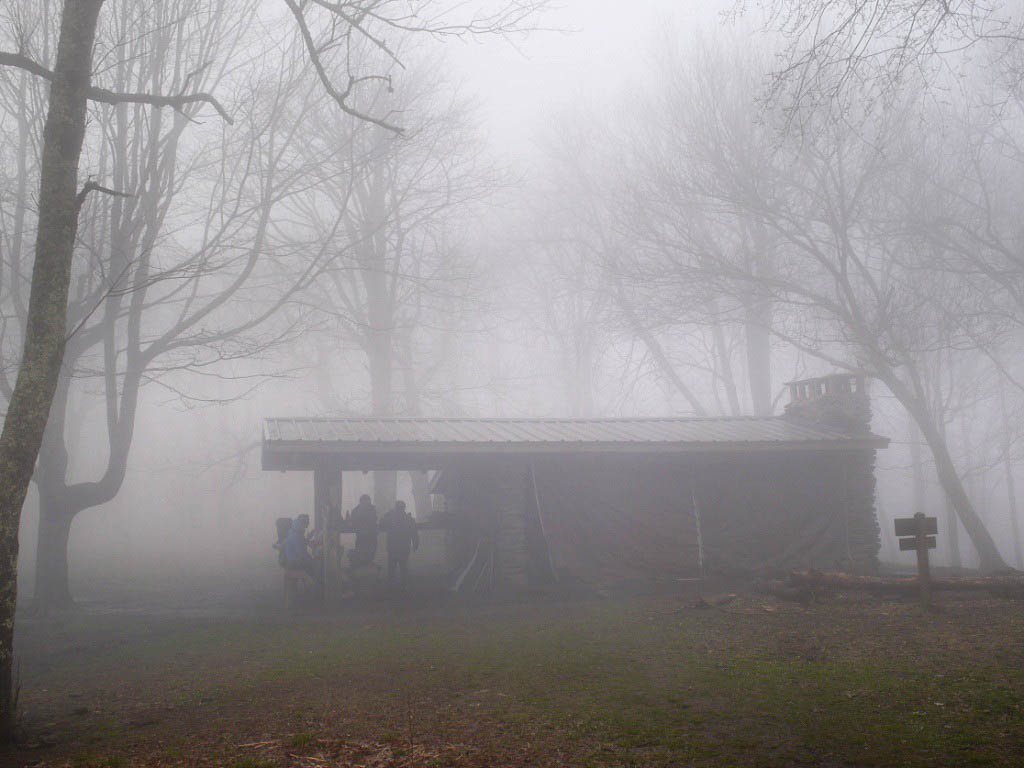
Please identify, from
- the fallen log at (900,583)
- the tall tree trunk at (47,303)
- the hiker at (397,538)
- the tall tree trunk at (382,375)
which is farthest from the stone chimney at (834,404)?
the tall tree trunk at (47,303)

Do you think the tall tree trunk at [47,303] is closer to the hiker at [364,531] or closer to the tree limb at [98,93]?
the tree limb at [98,93]

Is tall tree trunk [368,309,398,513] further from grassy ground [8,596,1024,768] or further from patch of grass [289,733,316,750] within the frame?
patch of grass [289,733,316,750]

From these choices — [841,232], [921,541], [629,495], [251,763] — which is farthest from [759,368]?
[251,763]

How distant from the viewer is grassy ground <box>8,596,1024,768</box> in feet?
17.8

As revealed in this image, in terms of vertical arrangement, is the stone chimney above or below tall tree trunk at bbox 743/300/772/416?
below

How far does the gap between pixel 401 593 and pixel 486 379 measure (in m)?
22.9

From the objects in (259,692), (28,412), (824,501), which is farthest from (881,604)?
(28,412)

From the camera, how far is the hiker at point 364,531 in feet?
49.8

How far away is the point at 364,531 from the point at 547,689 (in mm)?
8496

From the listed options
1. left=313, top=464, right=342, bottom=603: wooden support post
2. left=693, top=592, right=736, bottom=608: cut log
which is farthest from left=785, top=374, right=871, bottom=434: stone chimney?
left=313, top=464, right=342, bottom=603: wooden support post

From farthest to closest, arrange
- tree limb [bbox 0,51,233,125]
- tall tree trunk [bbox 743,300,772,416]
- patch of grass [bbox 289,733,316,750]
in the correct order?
tall tree trunk [bbox 743,300,772,416], tree limb [bbox 0,51,233,125], patch of grass [bbox 289,733,316,750]

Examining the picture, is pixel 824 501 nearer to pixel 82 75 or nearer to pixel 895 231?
pixel 895 231

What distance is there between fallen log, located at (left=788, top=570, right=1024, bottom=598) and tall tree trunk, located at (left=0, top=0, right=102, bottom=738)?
10.3m

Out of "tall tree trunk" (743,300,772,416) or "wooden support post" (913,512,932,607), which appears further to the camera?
"tall tree trunk" (743,300,772,416)
